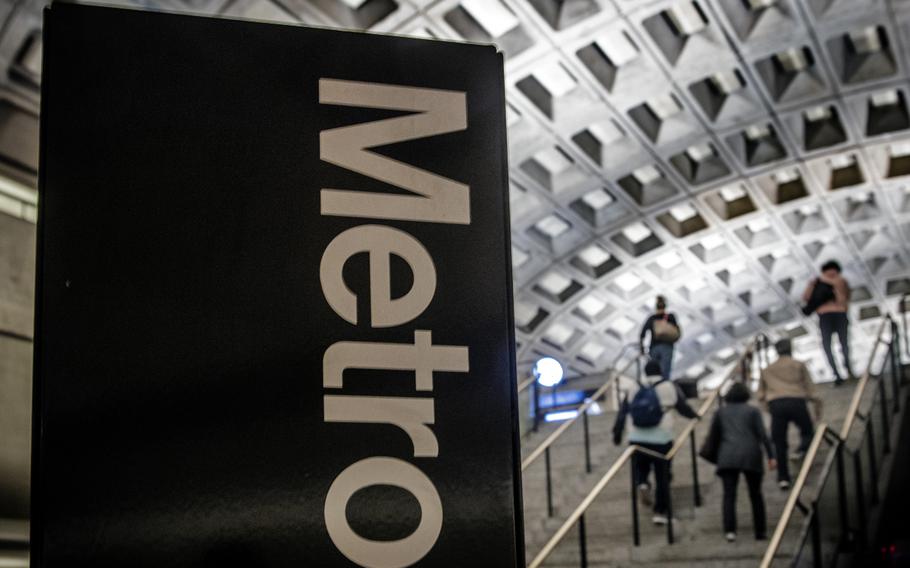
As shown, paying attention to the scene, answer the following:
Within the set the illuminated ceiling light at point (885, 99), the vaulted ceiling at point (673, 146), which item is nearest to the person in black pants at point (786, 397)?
the vaulted ceiling at point (673, 146)

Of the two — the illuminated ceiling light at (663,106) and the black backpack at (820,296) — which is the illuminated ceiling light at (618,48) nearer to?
the illuminated ceiling light at (663,106)

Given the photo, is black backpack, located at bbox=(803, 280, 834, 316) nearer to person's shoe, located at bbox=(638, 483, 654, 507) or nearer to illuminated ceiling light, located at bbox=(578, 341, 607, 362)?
person's shoe, located at bbox=(638, 483, 654, 507)

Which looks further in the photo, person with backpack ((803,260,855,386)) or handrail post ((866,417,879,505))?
person with backpack ((803,260,855,386))

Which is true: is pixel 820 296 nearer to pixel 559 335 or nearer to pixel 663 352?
pixel 663 352

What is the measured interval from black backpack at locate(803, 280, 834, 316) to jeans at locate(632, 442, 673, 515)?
516 cm

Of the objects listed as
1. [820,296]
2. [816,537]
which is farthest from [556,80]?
[816,537]

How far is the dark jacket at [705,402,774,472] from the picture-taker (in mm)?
10133

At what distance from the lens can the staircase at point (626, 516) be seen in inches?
395

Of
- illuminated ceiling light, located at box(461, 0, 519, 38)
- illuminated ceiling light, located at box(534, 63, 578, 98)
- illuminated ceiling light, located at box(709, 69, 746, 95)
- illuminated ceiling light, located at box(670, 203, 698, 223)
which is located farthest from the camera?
illuminated ceiling light, located at box(670, 203, 698, 223)

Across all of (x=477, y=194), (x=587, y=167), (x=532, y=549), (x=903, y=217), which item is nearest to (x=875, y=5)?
(x=587, y=167)

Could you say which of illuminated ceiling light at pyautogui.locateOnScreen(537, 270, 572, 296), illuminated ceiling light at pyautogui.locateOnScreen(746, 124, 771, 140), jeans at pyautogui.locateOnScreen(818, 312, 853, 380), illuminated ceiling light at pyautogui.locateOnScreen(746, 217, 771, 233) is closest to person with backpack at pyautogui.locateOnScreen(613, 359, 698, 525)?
jeans at pyautogui.locateOnScreen(818, 312, 853, 380)

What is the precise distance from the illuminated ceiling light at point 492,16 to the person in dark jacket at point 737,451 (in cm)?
808

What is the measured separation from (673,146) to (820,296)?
6.65 metres

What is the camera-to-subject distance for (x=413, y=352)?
1.49 metres
